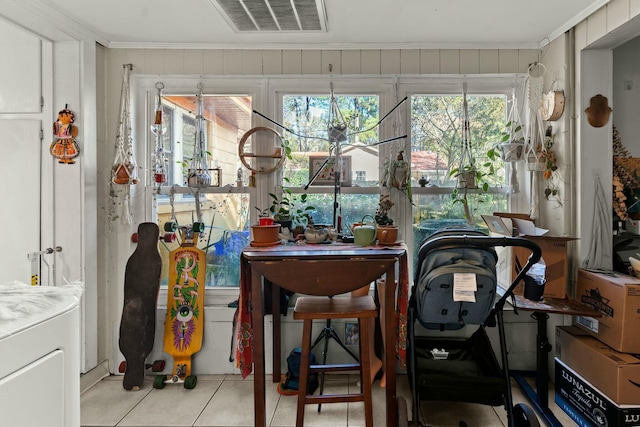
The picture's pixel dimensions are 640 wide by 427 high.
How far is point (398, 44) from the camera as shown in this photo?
2662mm

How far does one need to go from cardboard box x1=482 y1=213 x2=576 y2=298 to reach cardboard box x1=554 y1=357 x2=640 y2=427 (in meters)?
0.48

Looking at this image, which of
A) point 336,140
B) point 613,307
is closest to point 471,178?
point 336,140

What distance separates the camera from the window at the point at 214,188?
2.82 meters

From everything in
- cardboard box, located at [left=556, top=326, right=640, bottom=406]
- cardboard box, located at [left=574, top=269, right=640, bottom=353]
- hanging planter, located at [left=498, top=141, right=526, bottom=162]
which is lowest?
cardboard box, located at [left=556, top=326, right=640, bottom=406]

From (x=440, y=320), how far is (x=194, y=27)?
2.31 meters

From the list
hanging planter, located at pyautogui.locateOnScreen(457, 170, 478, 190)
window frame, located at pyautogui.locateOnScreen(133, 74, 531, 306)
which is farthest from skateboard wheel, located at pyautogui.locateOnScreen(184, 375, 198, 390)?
hanging planter, located at pyautogui.locateOnScreen(457, 170, 478, 190)

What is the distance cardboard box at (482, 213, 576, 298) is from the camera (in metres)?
2.24

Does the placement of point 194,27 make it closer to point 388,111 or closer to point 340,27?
point 340,27

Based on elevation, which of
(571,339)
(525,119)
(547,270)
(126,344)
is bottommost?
(126,344)

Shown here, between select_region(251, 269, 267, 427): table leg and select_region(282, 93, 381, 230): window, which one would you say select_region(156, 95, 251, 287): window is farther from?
select_region(251, 269, 267, 427): table leg

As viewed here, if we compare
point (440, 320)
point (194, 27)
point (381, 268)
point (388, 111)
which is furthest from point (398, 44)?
point (440, 320)

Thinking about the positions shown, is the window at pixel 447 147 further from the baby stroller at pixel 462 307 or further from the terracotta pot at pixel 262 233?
the terracotta pot at pixel 262 233

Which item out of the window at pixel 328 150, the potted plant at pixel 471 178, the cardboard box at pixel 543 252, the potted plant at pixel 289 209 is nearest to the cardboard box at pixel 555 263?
the cardboard box at pixel 543 252

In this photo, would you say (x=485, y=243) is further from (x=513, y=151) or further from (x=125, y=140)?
(x=125, y=140)
